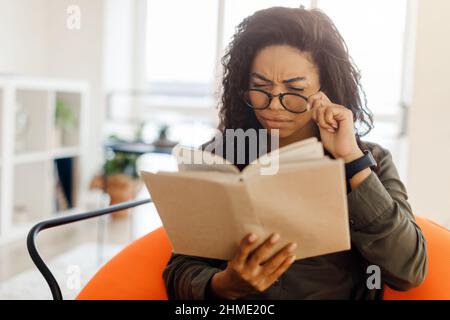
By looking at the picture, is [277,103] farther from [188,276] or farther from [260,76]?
[188,276]

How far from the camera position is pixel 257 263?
81cm

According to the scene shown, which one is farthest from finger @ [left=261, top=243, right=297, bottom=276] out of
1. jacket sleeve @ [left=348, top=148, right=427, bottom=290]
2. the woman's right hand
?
jacket sleeve @ [left=348, top=148, right=427, bottom=290]

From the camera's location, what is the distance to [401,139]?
2742 mm

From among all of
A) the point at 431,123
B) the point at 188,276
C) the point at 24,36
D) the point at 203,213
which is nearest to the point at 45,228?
the point at 188,276

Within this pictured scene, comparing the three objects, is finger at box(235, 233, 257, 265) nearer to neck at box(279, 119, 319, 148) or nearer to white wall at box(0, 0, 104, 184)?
neck at box(279, 119, 319, 148)

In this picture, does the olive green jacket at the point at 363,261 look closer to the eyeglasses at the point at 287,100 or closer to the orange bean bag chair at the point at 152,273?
the orange bean bag chair at the point at 152,273

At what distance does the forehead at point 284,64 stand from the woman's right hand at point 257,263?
1.27 ft

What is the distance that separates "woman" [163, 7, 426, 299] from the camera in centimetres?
89

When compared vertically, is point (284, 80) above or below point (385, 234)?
above

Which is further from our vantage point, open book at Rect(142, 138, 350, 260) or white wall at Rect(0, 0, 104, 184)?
white wall at Rect(0, 0, 104, 184)

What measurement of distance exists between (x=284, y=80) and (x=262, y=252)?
39cm

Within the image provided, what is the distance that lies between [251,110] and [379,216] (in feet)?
1.44

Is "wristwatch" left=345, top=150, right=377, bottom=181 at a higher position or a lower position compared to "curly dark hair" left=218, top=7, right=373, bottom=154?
lower

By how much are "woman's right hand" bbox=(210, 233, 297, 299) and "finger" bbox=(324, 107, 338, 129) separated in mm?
243
